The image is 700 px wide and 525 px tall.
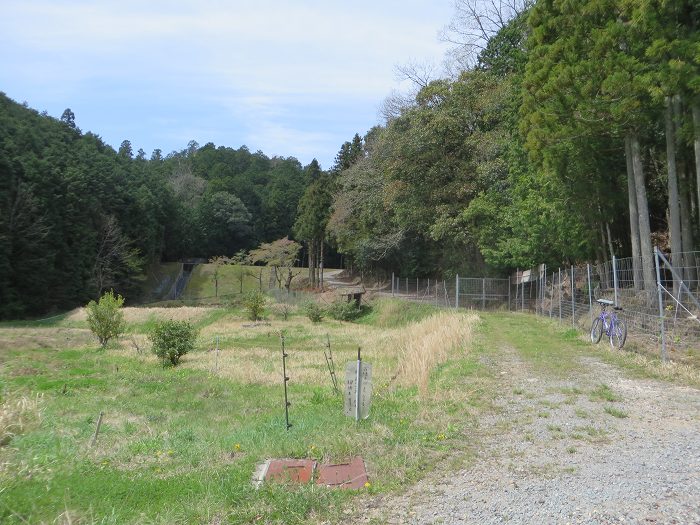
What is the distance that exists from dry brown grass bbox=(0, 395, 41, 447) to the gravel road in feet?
18.3

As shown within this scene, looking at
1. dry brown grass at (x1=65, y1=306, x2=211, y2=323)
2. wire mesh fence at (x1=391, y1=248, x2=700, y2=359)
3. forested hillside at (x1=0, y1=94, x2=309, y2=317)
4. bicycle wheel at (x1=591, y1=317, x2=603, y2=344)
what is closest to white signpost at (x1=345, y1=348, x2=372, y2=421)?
wire mesh fence at (x1=391, y1=248, x2=700, y2=359)

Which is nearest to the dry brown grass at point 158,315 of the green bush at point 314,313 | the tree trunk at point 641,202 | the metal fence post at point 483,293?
the green bush at point 314,313

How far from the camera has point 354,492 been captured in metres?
5.24

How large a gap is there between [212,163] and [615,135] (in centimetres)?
10162

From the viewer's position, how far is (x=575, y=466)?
5602 millimetres

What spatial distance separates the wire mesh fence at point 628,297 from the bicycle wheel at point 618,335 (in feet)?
1.13

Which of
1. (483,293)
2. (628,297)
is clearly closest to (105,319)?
(483,293)

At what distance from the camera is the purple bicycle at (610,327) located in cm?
1250

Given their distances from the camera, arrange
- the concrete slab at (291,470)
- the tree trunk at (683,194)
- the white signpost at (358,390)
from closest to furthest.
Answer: the concrete slab at (291,470)
the white signpost at (358,390)
the tree trunk at (683,194)

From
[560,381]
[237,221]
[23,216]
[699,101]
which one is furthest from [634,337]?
[237,221]

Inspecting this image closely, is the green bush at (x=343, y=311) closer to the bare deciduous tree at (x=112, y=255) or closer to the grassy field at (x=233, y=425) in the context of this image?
the grassy field at (x=233, y=425)

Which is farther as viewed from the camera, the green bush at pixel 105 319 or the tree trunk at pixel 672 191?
the green bush at pixel 105 319

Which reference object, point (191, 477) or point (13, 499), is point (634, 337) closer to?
point (191, 477)

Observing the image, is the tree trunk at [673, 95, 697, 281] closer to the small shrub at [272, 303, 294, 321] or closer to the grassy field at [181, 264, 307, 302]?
the small shrub at [272, 303, 294, 321]
